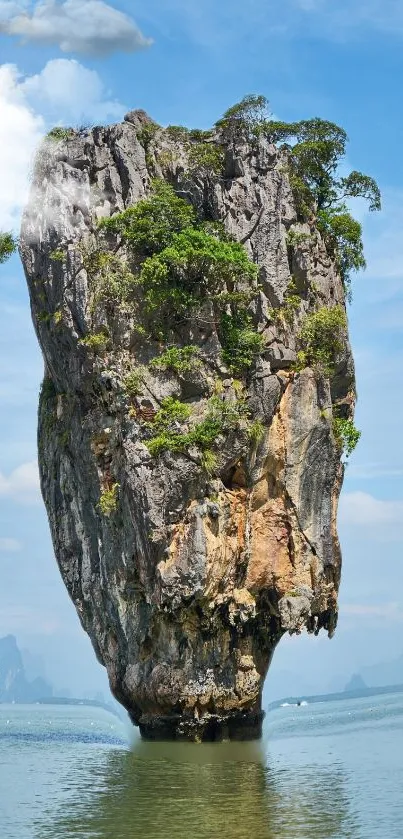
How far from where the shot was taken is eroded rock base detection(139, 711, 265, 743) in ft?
69.5

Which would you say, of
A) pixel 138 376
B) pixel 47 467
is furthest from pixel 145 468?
pixel 47 467

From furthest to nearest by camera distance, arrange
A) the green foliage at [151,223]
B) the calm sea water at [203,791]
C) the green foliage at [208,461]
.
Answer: the green foliage at [151,223] → the green foliage at [208,461] → the calm sea water at [203,791]

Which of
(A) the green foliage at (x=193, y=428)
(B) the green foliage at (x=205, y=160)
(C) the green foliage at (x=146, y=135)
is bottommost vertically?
(A) the green foliage at (x=193, y=428)

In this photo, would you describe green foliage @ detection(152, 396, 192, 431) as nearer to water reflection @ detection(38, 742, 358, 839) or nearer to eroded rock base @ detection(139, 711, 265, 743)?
eroded rock base @ detection(139, 711, 265, 743)

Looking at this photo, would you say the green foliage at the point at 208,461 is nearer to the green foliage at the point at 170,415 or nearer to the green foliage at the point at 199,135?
the green foliage at the point at 170,415

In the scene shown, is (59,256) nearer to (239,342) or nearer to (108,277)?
(108,277)

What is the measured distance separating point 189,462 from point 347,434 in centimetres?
475

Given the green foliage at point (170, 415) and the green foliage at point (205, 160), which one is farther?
the green foliage at point (205, 160)

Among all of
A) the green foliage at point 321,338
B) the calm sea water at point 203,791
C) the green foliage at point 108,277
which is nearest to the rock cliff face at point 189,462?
the green foliage at point 108,277

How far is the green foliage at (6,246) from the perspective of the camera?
2352cm

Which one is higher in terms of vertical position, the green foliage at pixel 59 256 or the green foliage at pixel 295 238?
the green foliage at pixel 295 238

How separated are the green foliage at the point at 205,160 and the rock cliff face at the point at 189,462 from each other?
163 mm

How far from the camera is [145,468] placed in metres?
20.8

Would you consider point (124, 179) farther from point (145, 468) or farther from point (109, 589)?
point (109, 589)
